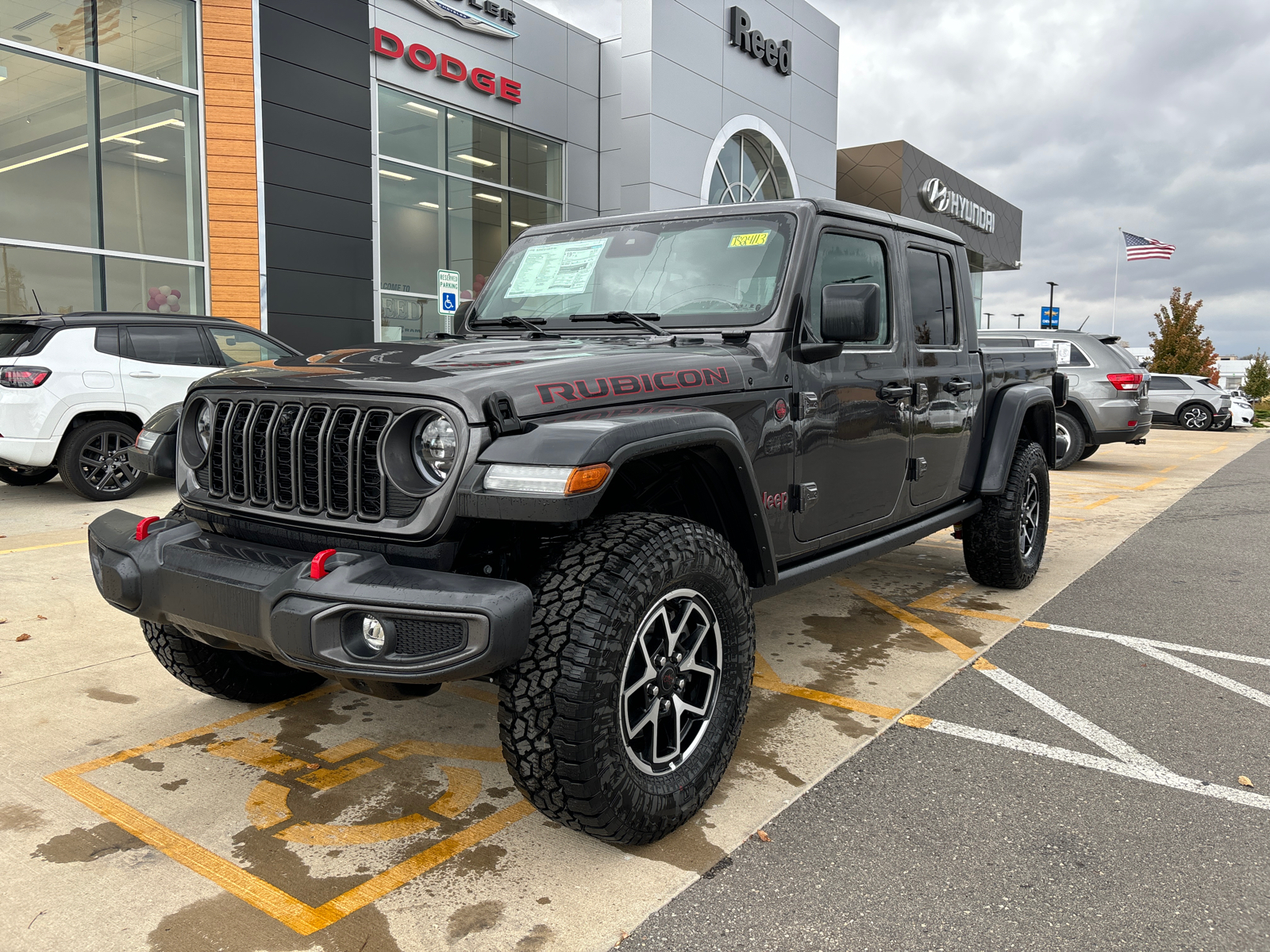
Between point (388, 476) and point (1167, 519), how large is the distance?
8.67 m

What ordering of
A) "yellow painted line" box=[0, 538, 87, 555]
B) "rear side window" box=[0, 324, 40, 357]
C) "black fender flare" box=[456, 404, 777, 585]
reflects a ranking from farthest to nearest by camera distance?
"rear side window" box=[0, 324, 40, 357], "yellow painted line" box=[0, 538, 87, 555], "black fender flare" box=[456, 404, 777, 585]

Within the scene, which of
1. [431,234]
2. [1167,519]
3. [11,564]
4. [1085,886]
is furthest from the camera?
[431,234]

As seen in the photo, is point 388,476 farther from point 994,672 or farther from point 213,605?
point 994,672

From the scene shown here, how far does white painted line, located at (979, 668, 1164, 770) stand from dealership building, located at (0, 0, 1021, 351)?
12.7m

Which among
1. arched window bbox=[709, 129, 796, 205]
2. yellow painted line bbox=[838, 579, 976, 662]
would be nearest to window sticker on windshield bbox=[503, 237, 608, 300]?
yellow painted line bbox=[838, 579, 976, 662]

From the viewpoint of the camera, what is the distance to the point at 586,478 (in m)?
2.37

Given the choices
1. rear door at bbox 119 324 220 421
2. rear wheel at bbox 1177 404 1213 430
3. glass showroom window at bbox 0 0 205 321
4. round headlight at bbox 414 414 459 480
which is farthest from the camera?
rear wheel at bbox 1177 404 1213 430

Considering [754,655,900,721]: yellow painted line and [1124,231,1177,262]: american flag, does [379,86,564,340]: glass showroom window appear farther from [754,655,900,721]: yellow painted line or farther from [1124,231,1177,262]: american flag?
[1124,231,1177,262]: american flag

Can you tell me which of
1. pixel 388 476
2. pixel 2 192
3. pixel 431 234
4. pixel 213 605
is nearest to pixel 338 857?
pixel 213 605

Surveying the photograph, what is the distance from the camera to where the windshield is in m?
3.59

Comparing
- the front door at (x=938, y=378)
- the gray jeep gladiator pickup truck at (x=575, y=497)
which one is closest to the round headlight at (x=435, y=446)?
the gray jeep gladiator pickup truck at (x=575, y=497)

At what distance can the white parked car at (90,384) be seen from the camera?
8023mm

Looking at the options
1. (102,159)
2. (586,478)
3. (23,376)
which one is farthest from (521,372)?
(102,159)

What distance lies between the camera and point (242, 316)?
14008 mm
